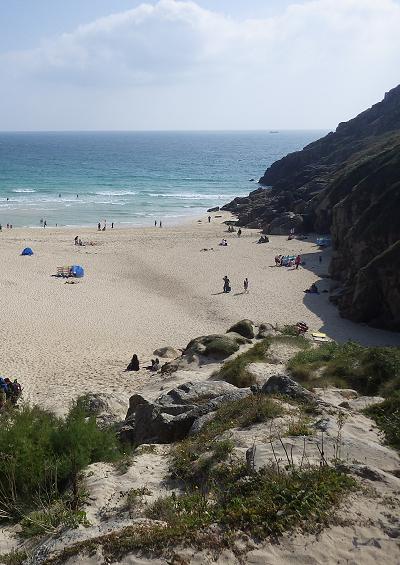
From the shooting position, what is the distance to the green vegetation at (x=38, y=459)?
7.31 meters

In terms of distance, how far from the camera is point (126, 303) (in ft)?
94.5

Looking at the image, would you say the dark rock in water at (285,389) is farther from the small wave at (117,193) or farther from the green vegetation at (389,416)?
the small wave at (117,193)

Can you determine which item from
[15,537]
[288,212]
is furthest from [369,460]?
Result: [288,212]

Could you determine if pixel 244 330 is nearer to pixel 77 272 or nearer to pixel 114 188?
pixel 77 272

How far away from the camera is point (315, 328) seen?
24719mm

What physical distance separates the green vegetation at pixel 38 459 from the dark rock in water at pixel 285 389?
13.0ft

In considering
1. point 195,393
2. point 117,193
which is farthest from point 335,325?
point 117,193

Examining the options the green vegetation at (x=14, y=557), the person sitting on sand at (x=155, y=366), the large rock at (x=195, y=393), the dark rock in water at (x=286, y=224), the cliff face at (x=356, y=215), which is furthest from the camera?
the dark rock in water at (x=286, y=224)

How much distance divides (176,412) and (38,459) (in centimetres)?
423

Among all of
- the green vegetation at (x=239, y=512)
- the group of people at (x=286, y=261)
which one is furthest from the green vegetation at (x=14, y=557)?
the group of people at (x=286, y=261)

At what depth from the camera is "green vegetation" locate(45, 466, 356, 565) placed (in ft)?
19.0

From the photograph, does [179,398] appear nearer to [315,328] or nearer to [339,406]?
[339,406]

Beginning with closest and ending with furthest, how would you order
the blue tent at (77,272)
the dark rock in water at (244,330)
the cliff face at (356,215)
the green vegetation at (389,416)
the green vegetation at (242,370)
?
1. the green vegetation at (389,416)
2. the green vegetation at (242,370)
3. the dark rock in water at (244,330)
4. the cliff face at (356,215)
5. the blue tent at (77,272)

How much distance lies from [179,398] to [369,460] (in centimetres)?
558
